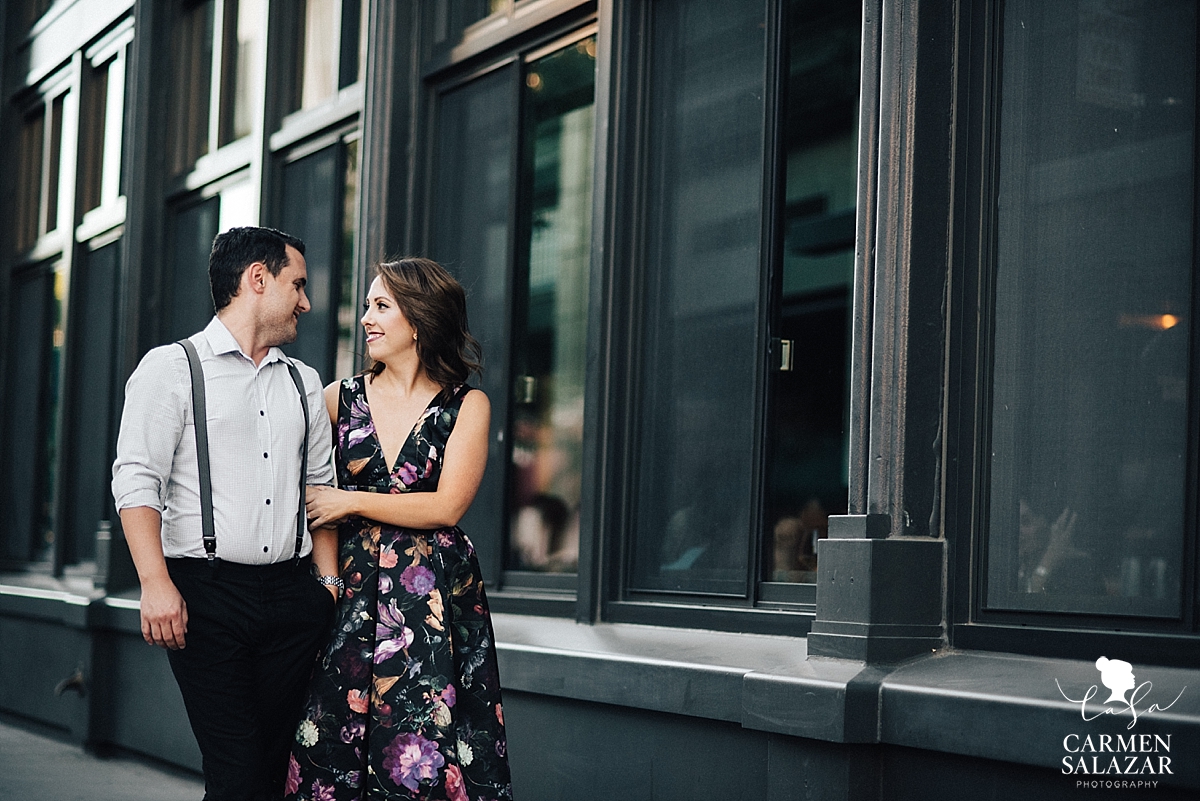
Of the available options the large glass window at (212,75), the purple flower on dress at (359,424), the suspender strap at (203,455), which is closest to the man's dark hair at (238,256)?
the suspender strap at (203,455)

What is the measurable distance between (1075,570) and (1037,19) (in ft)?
5.18

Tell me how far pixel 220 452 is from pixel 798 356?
81.7 inches

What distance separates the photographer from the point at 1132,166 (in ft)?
12.7

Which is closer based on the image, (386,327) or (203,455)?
(203,455)

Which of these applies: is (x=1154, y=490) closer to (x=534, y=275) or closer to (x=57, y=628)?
(x=534, y=275)

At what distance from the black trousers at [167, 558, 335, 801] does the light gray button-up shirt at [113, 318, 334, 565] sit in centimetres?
7

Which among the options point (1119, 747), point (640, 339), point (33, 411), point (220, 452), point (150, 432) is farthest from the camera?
point (33, 411)

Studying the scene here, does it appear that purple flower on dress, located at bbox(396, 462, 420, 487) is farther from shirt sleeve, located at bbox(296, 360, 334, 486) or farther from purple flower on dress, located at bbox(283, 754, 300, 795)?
purple flower on dress, located at bbox(283, 754, 300, 795)

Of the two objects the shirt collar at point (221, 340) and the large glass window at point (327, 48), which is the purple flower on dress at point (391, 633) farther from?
the large glass window at point (327, 48)

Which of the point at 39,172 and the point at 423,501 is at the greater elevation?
the point at 39,172

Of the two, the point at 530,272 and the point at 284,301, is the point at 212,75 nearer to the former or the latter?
the point at 530,272

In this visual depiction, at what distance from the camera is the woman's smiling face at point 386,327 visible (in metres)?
3.91

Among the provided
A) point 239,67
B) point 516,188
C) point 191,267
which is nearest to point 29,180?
Result: point 191,267

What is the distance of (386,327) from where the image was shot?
3904 mm
